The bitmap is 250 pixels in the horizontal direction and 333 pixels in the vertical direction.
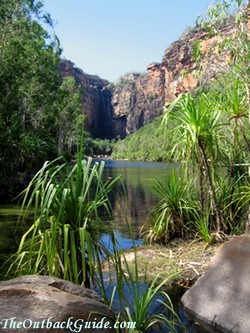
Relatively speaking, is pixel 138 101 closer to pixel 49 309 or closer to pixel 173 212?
pixel 173 212

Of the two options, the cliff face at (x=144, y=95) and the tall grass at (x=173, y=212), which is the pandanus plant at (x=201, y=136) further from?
the cliff face at (x=144, y=95)

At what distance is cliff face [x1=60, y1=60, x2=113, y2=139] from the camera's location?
427ft

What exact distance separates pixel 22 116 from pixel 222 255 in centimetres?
2275

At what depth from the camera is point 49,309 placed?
207 cm

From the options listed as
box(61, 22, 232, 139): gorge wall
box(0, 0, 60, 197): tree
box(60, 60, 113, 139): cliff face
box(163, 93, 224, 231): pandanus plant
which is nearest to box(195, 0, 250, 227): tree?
box(163, 93, 224, 231): pandanus plant

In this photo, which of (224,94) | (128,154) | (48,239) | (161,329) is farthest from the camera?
(128,154)

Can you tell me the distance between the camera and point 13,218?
9398 mm

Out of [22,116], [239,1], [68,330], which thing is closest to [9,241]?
[68,330]

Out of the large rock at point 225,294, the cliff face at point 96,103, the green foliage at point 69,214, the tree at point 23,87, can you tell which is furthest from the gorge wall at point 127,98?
the green foliage at point 69,214

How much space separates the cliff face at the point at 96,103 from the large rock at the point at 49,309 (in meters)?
126

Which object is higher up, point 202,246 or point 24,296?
point 24,296

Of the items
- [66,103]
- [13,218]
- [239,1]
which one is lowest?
[13,218]

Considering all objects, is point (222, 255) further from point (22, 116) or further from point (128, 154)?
point (128, 154)

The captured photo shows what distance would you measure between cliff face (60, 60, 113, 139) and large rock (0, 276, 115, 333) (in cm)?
12576
